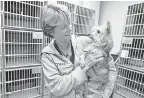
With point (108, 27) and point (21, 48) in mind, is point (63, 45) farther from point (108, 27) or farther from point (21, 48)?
point (21, 48)

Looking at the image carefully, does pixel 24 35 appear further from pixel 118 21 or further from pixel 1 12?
pixel 118 21

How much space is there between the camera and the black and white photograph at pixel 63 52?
20.2 inches

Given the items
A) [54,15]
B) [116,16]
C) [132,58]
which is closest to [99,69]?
[54,15]

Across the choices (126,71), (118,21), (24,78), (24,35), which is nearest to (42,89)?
(24,78)

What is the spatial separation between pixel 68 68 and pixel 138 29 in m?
1.08

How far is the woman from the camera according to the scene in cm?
47

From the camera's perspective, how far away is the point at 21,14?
43.1 inches

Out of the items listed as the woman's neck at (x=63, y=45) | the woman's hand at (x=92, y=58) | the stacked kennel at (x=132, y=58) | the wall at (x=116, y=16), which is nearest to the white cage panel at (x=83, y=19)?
the wall at (x=116, y=16)

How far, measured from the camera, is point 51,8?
511mm

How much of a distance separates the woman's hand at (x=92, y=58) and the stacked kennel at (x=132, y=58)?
93 centimetres

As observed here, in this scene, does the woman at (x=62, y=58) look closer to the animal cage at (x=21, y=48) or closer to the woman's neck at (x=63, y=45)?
the woman's neck at (x=63, y=45)

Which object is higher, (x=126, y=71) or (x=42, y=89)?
(x=126, y=71)

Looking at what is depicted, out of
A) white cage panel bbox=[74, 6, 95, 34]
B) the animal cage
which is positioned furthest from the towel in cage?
white cage panel bbox=[74, 6, 95, 34]

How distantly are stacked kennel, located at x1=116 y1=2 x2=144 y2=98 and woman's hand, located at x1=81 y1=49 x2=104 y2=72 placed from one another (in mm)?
926
